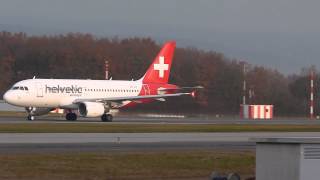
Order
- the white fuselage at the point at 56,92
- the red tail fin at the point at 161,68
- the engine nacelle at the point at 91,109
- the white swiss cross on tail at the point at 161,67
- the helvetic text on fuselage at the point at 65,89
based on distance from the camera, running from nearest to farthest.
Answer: the white fuselage at the point at 56,92 → the helvetic text on fuselage at the point at 65,89 → the engine nacelle at the point at 91,109 → the red tail fin at the point at 161,68 → the white swiss cross on tail at the point at 161,67

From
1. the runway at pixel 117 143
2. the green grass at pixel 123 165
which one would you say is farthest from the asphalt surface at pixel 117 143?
the green grass at pixel 123 165

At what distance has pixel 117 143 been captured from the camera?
35.5m

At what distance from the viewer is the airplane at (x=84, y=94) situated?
216 ft

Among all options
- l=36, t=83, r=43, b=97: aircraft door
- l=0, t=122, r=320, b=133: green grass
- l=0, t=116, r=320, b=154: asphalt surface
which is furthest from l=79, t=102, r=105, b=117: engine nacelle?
l=0, t=116, r=320, b=154: asphalt surface

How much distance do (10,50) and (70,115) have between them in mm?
47302

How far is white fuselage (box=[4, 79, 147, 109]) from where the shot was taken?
6556cm

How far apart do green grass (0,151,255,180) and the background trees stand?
73021mm

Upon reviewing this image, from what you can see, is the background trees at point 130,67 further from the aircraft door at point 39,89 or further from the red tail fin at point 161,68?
the aircraft door at point 39,89

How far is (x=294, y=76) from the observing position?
397 feet

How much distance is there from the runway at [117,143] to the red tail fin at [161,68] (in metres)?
31.5

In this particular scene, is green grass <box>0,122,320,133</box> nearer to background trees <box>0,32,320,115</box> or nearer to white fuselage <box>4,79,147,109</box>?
white fuselage <box>4,79,147,109</box>

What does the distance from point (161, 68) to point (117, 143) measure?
40718 mm

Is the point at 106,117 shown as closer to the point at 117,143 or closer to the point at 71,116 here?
the point at 71,116

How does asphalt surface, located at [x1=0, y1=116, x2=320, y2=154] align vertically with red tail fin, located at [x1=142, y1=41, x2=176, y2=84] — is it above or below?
below
